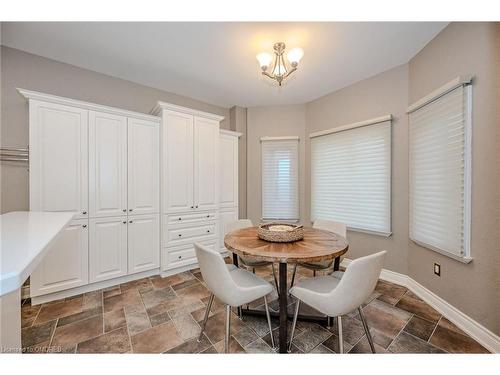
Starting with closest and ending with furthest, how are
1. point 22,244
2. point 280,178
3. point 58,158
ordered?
point 22,244
point 58,158
point 280,178

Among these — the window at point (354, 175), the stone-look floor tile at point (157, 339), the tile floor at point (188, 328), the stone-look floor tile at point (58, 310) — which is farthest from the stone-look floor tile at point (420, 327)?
the stone-look floor tile at point (58, 310)

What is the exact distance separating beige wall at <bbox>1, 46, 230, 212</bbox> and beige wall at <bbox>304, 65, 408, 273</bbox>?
3236 millimetres

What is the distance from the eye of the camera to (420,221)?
2193mm

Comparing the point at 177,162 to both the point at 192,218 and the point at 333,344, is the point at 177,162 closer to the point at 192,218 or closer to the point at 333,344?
the point at 192,218

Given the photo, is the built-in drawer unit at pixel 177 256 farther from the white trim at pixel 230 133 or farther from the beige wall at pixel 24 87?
the white trim at pixel 230 133

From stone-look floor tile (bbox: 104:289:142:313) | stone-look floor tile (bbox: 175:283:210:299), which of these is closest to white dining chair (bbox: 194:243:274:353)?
stone-look floor tile (bbox: 175:283:210:299)

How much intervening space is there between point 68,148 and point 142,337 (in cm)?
197

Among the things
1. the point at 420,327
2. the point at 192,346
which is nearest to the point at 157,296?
the point at 192,346

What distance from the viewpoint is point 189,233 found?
284 cm

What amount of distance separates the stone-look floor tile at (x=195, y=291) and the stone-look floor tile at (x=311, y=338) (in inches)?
42.9

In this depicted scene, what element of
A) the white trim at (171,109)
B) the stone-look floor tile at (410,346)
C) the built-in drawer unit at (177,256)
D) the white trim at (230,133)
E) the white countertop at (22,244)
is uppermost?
the white trim at (171,109)

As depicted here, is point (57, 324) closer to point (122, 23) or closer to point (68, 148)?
point (68, 148)

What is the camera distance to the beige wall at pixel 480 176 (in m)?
1.53

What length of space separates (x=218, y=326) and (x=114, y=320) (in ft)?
3.06
